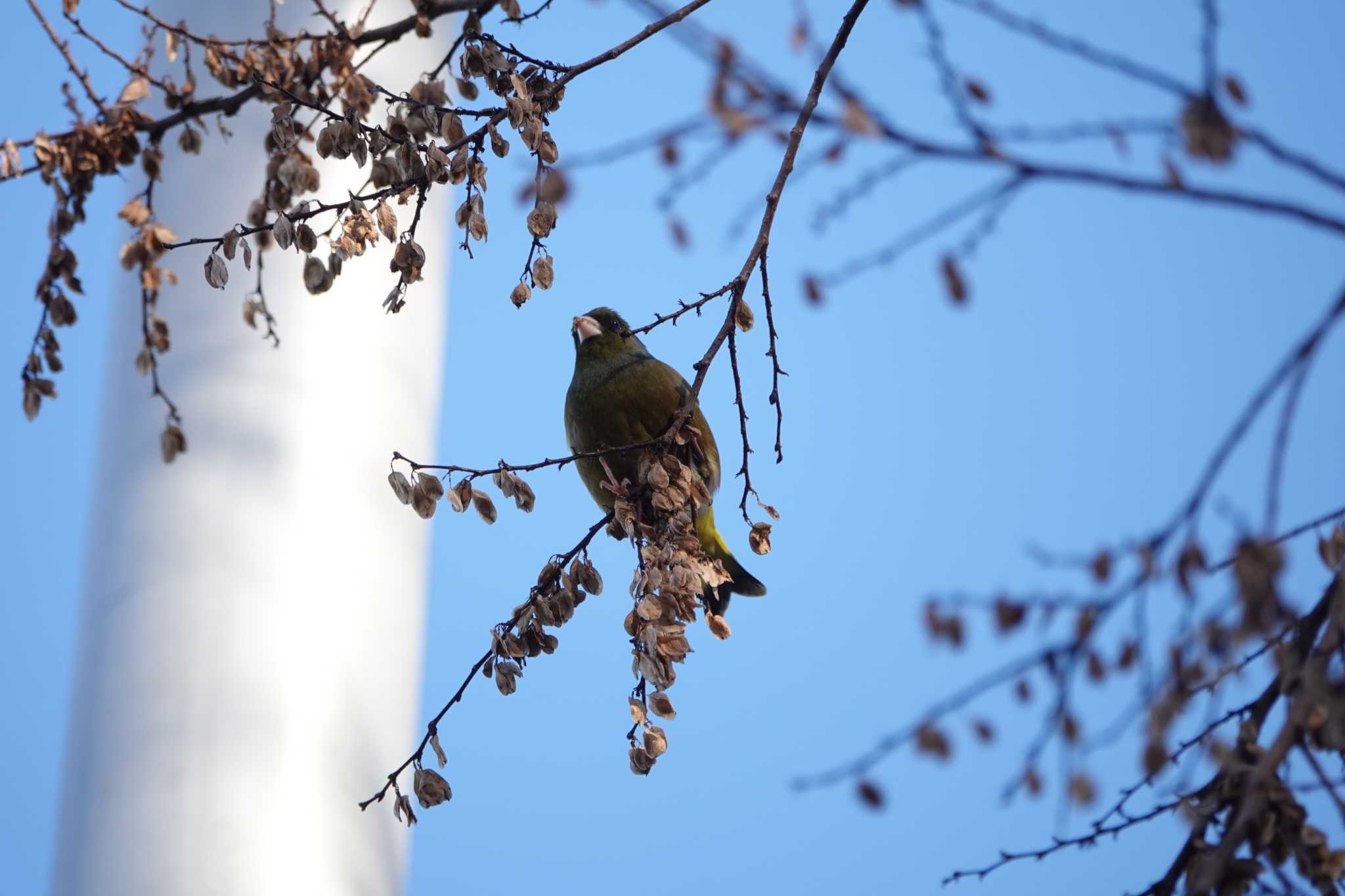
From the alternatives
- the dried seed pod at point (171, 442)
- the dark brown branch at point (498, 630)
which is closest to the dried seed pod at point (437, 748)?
the dark brown branch at point (498, 630)

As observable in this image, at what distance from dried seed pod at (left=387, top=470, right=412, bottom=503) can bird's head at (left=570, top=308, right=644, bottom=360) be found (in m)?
1.14

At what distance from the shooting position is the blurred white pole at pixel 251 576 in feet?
9.50

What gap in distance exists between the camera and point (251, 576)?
3.08m

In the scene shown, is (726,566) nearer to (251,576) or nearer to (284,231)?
(251,576)

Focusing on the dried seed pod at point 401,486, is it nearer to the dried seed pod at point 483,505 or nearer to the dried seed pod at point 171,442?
the dried seed pod at point 483,505

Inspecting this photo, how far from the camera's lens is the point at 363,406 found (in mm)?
3299

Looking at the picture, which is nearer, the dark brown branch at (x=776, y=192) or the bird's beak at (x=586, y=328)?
the dark brown branch at (x=776, y=192)

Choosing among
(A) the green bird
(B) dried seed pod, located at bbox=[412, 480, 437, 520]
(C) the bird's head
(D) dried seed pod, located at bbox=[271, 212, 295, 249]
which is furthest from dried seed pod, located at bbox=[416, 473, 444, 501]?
(C) the bird's head

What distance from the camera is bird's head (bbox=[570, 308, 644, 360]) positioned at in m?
3.12

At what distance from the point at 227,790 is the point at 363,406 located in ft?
3.01

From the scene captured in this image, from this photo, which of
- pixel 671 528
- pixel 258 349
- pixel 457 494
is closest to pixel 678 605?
pixel 671 528

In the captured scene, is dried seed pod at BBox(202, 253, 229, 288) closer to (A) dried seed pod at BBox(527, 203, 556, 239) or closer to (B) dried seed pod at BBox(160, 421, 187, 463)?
(A) dried seed pod at BBox(527, 203, 556, 239)

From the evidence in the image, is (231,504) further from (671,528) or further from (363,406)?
(671,528)

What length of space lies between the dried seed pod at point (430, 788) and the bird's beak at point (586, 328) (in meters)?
1.34
